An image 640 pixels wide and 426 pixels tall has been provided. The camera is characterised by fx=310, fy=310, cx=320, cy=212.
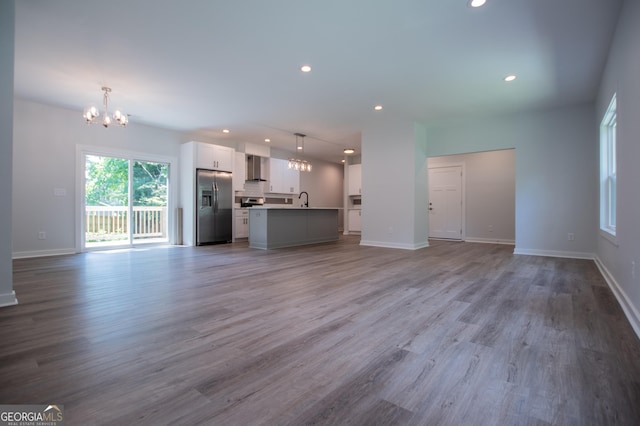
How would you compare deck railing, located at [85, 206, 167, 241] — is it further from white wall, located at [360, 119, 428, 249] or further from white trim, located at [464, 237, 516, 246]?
white trim, located at [464, 237, 516, 246]

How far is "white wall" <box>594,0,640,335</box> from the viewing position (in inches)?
91.0

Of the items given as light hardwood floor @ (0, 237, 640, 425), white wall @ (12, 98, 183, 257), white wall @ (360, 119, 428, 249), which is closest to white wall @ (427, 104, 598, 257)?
white wall @ (360, 119, 428, 249)

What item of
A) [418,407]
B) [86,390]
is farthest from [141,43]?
[418,407]

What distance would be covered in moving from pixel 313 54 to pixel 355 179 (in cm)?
641

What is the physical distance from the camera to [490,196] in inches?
308

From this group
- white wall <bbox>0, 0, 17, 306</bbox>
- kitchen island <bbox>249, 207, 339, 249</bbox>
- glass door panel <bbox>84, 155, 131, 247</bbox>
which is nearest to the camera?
white wall <bbox>0, 0, 17, 306</bbox>

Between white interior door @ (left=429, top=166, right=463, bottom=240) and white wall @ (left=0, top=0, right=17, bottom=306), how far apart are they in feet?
27.8

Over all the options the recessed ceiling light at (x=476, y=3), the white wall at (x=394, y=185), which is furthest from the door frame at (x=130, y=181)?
the recessed ceiling light at (x=476, y=3)

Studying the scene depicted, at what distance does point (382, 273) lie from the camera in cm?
401

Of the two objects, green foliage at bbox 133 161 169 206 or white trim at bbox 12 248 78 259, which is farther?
green foliage at bbox 133 161 169 206

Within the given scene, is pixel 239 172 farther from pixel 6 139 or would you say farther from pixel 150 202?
pixel 6 139

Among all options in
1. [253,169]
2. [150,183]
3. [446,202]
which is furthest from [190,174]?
[446,202]

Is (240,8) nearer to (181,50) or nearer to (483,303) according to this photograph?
(181,50)

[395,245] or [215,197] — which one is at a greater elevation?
[215,197]
